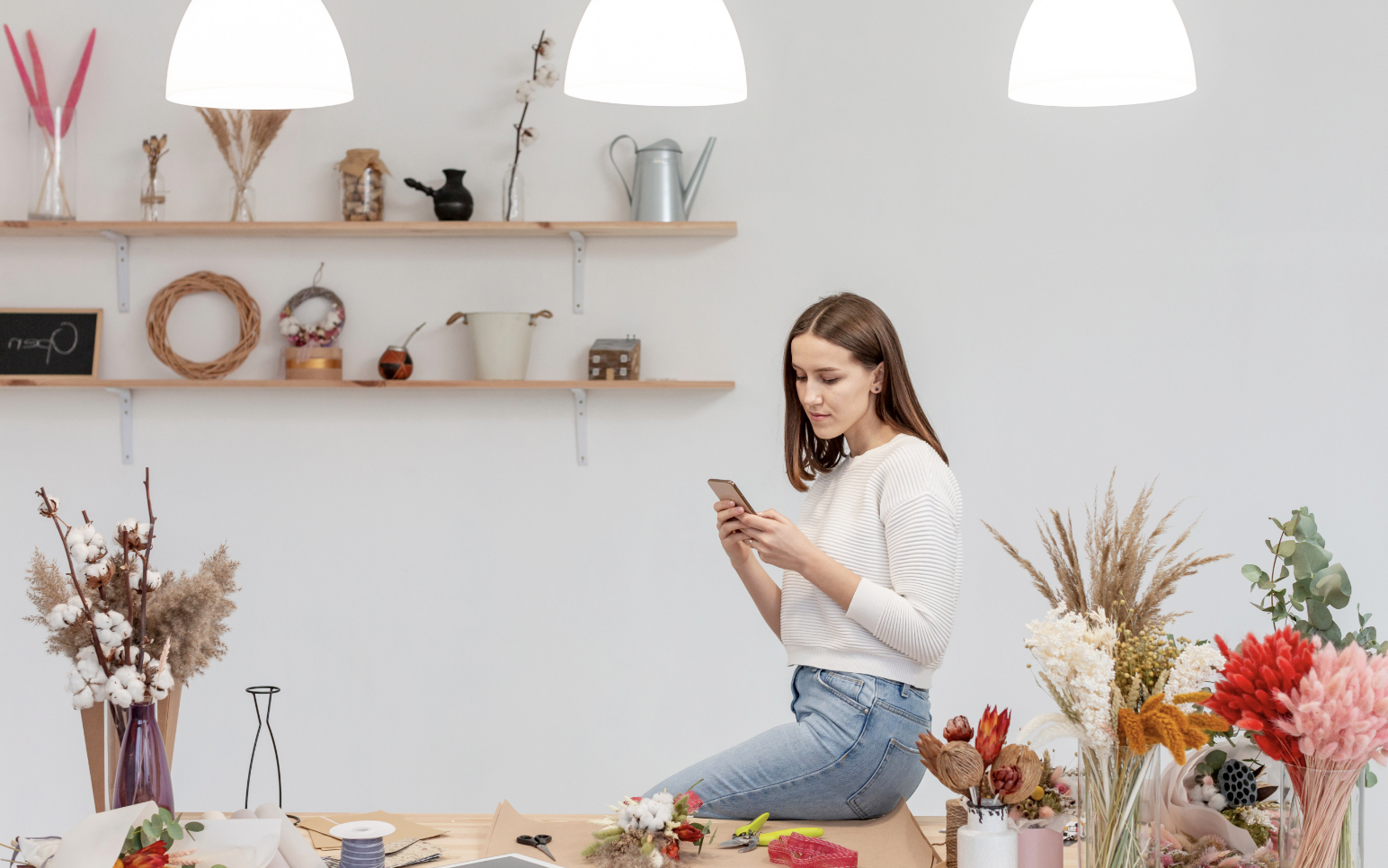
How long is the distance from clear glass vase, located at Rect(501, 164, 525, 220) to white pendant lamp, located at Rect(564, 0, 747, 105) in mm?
1513

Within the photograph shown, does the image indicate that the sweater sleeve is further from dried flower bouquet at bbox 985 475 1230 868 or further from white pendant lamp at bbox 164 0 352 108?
white pendant lamp at bbox 164 0 352 108

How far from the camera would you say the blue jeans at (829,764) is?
1644 millimetres

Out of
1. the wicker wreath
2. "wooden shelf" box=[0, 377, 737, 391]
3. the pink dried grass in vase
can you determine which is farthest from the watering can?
the pink dried grass in vase

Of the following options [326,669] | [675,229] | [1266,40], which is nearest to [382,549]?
[326,669]

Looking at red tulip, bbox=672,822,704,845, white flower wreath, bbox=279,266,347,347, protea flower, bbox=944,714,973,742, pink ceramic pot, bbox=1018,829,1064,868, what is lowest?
red tulip, bbox=672,822,704,845

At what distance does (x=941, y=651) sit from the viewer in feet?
5.52

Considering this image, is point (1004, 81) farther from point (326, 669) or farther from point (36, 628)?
point (36, 628)

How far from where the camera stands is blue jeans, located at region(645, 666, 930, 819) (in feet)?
5.39

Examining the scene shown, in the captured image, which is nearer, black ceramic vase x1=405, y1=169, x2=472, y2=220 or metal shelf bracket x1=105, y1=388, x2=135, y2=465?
black ceramic vase x1=405, y1=169, x2=472, y2=220

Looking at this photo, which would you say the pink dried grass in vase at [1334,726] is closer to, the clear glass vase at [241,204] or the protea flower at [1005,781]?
the protea flower at [1005,781]

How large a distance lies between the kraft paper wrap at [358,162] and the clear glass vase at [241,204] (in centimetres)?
26

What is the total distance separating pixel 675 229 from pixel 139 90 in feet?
4.87

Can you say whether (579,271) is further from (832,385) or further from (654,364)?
(832,385)

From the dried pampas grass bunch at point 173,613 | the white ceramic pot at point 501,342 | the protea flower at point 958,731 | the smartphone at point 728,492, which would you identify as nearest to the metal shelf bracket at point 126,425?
the white ceramic pot at point 501,342
